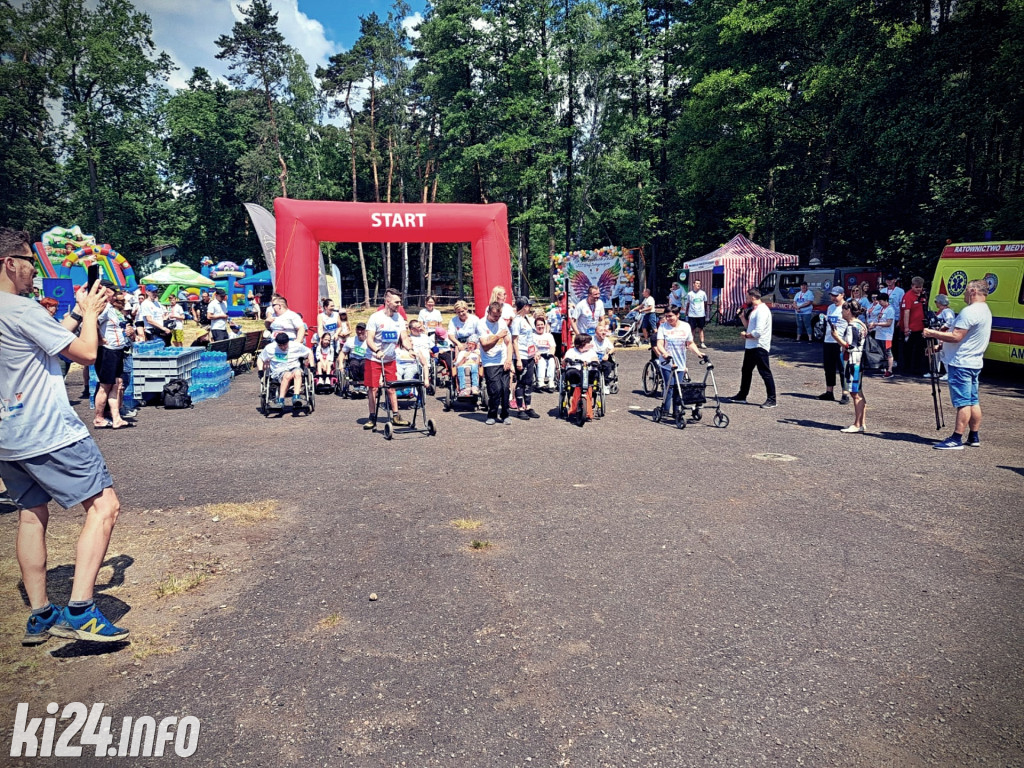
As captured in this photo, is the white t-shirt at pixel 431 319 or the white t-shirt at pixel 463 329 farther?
the white t-shirt at pixel 431 319

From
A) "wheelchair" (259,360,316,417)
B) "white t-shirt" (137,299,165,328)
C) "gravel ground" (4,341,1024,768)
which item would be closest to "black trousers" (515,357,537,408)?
Result: "gravel ground" (4,341,1024,768)

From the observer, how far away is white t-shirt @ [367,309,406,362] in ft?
30.4

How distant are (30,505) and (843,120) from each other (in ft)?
73.9

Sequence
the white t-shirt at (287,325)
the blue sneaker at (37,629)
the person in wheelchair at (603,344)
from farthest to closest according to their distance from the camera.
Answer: the person in wheelchair at (603,344)
the white t-shirt at (287,325)
the blue sneaker at (37,629)

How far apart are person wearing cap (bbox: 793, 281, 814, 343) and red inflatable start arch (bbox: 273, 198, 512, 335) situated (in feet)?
34.6

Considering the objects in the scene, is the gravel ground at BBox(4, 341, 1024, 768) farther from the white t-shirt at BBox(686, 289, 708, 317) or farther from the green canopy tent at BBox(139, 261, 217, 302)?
the green canopy tent at BBox(139, 261, 217, 302)

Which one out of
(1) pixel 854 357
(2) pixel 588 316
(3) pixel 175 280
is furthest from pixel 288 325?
(3) pixel 175 280

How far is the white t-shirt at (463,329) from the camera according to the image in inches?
456

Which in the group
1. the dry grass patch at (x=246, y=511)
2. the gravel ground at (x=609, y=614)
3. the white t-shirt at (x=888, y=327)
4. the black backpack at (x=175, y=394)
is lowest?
the gravel ground at (x=609, y=614)

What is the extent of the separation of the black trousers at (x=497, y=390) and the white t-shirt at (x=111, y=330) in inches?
208

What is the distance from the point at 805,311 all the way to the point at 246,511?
1922 cm

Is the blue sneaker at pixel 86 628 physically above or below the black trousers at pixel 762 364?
below

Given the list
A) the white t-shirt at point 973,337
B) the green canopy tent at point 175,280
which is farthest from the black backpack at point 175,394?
the green canopy tent at point 175,280

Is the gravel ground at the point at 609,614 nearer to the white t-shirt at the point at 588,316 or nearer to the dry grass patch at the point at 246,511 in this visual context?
the dry grass patch at the point at 246,511
